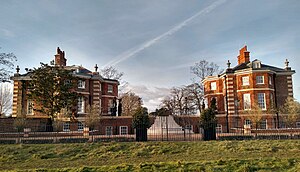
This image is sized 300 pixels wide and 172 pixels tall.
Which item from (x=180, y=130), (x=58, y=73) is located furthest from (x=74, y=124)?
(x=180, y=130)

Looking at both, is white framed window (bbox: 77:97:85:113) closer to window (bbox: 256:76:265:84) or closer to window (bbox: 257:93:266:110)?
window (bbox: 257:93:266:110)

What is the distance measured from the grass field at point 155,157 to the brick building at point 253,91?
18613 millimetres

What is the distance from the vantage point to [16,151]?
14555 millimetres

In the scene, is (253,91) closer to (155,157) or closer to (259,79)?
(259,79)

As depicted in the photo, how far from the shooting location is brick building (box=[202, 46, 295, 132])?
32.4 metres

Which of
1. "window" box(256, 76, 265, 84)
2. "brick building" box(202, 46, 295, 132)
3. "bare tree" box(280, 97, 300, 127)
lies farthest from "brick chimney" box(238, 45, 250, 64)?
"bare tree" box(280, 97, 300, 127)

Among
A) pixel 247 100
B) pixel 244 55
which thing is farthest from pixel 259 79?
pixel 244 55

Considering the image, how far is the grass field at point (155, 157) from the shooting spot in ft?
31.3

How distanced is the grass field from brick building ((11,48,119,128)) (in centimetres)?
1708

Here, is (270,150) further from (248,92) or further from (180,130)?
(248,92)

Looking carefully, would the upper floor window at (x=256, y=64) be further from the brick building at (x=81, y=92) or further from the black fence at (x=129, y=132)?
the brick building at (x=81, y=92)

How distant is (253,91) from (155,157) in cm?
2525

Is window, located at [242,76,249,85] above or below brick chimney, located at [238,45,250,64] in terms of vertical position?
below

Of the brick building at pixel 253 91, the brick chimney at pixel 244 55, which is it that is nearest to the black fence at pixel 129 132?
the brick building at pixel 253 91
